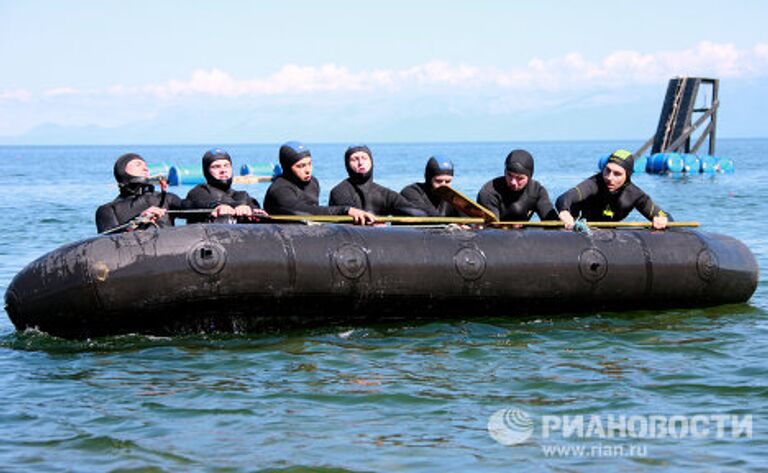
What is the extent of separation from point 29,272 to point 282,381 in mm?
2394

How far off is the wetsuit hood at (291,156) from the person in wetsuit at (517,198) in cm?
203

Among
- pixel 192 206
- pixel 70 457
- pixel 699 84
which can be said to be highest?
pixel 699 84

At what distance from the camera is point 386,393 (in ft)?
27.1

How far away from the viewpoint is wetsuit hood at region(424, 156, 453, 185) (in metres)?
11.4

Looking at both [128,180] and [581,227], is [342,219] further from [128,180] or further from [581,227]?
[581,227]

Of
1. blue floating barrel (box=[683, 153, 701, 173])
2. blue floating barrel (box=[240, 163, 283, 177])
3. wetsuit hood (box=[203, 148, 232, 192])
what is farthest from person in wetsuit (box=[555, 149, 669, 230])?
blue floating barrel (box=[683, 153, 701, 173])

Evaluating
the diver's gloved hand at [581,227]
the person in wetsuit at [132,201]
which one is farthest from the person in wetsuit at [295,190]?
the diver's gloved hand at [581,227]

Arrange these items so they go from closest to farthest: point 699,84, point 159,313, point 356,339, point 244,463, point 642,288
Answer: point 244,463
point 159,313
point 356,339
point 642,288
point 699,84

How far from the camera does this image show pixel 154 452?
7.05 meters

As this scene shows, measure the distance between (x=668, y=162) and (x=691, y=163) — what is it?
152 centimetres

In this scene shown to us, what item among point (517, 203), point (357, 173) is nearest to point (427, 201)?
point (357, 173)

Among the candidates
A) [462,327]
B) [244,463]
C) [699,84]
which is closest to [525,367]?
[462,327]

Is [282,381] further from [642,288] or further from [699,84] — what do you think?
[699,84]

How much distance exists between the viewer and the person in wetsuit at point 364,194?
1121 centimetres
